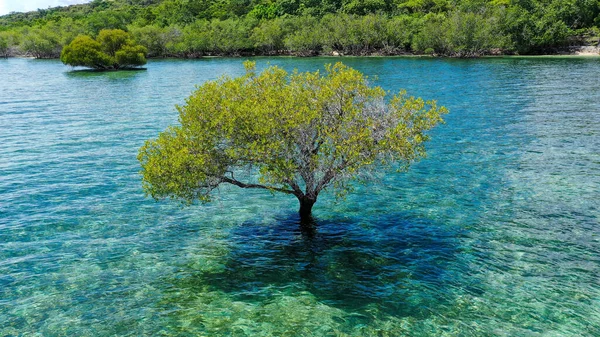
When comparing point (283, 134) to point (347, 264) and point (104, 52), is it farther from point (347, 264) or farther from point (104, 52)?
point (104, 52)

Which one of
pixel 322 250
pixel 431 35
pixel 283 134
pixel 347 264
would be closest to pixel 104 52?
pixel 431 35

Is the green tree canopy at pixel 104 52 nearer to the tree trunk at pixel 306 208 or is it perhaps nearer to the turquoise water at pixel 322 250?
the turquoise water at pixel 322 250

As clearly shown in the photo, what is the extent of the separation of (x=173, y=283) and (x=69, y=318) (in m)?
4.65

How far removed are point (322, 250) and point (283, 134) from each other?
22.8ft

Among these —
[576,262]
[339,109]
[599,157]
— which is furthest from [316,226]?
[599,157]

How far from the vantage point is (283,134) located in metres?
22.5

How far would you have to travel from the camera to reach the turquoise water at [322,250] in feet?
60.9

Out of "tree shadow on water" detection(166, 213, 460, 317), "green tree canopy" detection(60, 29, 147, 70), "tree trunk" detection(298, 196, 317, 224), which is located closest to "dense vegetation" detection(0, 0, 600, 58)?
"green tree canopy" detection(60, 29, 147, 70)


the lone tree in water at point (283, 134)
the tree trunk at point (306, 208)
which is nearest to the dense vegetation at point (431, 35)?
the tree trunk at point (306, 208)

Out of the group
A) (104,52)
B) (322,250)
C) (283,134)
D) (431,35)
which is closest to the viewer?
(283,134)

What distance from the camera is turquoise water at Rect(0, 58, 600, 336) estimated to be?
60.9 feet

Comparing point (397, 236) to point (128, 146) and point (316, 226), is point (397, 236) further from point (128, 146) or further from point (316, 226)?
point (128, 146)

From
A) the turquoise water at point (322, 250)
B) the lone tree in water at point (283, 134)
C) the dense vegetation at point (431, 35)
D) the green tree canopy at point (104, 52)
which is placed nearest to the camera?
the turquoise water at point (322, 250)

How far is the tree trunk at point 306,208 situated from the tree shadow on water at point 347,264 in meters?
0.68
